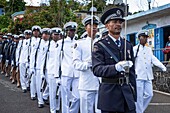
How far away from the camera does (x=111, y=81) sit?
4.00 metres

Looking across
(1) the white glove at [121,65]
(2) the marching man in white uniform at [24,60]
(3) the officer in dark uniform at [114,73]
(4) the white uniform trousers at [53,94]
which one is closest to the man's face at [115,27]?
(3) the officer in dark uniform at [114,73]

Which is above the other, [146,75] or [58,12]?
[58,12]

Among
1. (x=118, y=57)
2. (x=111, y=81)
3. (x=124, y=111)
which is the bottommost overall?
(x=124, y=111)

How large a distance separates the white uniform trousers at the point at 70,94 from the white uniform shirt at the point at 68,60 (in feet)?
0.37

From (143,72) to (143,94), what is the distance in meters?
0.47

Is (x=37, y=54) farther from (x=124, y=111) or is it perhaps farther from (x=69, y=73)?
(x=124, y=111)

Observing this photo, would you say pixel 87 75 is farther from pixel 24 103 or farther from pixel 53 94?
pixel 24 103

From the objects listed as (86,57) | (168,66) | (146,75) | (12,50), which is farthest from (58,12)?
(86,57)

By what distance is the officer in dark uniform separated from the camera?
3.92 metres

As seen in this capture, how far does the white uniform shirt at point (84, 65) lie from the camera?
5.43 m

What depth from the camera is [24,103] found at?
9258mm

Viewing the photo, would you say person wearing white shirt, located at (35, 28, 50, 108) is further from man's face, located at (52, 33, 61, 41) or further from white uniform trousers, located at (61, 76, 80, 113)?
white uniform trousers, located at (61, 76, 80, 113)

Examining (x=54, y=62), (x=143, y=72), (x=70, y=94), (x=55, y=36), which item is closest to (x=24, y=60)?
(x=55, y=36)

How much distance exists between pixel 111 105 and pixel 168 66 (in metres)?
7.81
